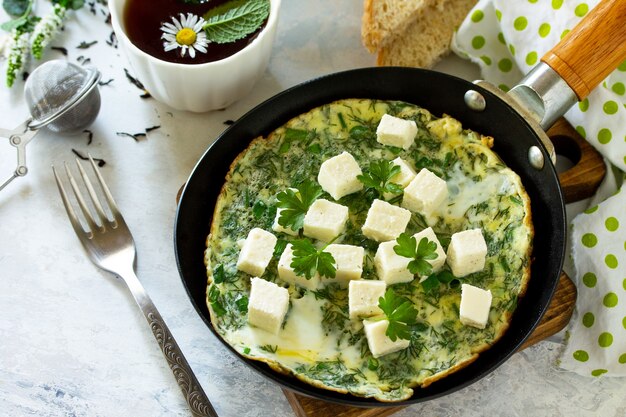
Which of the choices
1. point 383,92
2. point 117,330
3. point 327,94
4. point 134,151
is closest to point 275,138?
point 327,94

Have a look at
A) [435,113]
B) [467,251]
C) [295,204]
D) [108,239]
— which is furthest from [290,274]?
[435,113]

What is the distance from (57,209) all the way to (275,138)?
1210 mm

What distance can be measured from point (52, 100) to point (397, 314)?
6.95 ft

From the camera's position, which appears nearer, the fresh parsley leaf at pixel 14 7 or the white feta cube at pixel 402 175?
the white feta cube at pixel 402 175

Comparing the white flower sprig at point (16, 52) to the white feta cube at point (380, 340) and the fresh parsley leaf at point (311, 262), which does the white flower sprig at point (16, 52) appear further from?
the white feta cube at point (380, 340)

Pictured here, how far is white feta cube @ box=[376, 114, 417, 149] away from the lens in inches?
136

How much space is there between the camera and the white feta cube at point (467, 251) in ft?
10.3

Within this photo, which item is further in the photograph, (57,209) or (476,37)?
(476,37)

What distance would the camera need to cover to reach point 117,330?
3533 millimetres

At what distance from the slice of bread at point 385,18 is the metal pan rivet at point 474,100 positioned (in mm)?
609

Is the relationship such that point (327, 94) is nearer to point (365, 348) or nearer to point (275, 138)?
point (275, 138)

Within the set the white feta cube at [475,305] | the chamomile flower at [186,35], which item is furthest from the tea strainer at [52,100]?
the white feta cube at [475,305]

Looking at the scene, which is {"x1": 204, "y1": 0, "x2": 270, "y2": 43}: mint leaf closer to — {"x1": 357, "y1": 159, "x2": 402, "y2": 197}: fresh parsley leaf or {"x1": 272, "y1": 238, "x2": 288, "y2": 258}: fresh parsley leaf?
{"x1": 357, "y1": 159, "x2": 402, "y2": 197}: fresh parsley leaf

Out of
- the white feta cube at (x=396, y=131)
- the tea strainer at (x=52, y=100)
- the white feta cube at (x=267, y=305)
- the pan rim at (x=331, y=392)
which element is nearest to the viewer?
the pan rim at (x=331, y=392)
